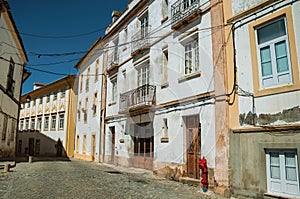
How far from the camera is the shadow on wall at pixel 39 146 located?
1115 inches

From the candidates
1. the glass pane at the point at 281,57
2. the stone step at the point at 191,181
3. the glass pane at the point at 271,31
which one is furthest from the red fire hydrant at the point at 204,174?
the glass pane at the point at 271,31

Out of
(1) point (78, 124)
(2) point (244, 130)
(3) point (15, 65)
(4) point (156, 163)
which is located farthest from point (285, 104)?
(1) point (78, 124)

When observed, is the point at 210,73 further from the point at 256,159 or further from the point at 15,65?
the point at 15,65

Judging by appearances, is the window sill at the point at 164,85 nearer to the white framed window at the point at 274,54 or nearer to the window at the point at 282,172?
the white framed window at the point at 274,54

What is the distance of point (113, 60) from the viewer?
19000 millimetres

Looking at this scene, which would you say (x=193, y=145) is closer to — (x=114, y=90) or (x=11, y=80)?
(x=114, y=90)

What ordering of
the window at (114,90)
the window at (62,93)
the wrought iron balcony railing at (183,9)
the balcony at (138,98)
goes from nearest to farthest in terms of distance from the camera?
the wrought iron balcony railing at (183,9)
the balcony at (138,98)
the window at (114,90)
the window at (62,93)

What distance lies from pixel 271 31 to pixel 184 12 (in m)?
4.55

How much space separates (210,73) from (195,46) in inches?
70.4

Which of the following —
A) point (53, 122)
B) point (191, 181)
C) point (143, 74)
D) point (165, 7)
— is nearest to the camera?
point (191, 181)

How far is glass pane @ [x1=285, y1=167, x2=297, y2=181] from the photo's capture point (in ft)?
21.3

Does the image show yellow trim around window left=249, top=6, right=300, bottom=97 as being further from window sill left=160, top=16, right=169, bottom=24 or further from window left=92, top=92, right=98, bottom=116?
window left=92, top=92, right=98, bottom=116

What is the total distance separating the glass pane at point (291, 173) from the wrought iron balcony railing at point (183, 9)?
6320 millimetres

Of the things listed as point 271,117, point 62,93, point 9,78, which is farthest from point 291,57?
point 62,93
